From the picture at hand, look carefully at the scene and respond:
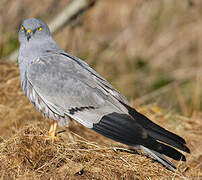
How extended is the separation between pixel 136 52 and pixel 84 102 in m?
6.34

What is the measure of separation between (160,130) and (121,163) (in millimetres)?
475

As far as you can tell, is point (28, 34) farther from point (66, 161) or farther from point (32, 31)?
point (66, 161)

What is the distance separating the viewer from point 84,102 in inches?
157

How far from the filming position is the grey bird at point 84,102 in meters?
3.61

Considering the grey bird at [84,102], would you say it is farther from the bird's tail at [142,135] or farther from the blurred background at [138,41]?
the blurred background at [138,41]

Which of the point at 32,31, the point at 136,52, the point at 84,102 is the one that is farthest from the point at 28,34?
the point at 136,52

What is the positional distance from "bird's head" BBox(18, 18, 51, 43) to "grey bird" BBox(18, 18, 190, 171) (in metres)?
0.10

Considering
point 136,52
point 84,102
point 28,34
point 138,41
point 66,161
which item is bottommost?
point 136,52

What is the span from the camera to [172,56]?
10.5m

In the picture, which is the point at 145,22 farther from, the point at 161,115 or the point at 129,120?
the point at 129,120

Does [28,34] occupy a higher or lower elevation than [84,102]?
higher

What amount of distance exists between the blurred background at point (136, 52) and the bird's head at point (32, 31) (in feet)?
Result: 3.60

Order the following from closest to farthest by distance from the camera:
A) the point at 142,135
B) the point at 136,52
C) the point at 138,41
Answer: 1. the point at 142,135
2. the point at 136,52
3. the point at 138,41

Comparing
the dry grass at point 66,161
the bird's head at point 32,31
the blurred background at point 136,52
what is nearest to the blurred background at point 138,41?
the blurred background at point 136,52
